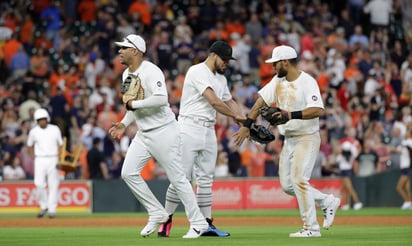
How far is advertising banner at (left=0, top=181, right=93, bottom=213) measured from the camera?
84.7 feet

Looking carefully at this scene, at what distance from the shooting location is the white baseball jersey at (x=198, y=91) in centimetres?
1459

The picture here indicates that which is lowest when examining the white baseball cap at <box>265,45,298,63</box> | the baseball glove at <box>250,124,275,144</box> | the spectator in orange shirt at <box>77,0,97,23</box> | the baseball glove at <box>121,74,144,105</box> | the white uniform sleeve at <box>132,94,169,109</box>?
the baseball glove at <box>250,124,275,144</box>

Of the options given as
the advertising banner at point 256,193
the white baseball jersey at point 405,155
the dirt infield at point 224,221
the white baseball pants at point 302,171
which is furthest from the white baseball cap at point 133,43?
the white baseball jersey at point 405,155

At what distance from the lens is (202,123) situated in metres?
14.8

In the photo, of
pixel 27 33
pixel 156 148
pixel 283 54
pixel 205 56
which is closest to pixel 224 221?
pixel 156 148

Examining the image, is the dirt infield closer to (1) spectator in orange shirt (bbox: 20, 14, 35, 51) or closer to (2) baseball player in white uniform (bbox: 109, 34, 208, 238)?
(2) baseball player in white uniform (bbox: 109, 34, 208, 238)

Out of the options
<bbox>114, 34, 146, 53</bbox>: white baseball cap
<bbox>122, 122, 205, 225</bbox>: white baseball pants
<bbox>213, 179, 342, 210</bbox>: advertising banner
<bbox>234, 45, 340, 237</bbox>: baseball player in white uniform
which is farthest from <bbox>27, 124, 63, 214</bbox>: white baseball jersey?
<bbox>234, 45, 340, 237</bbox>: baseball player in white uniform

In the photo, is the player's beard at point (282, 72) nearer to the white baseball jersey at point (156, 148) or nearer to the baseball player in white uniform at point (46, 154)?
the white baseball jersey at point (156, 148)

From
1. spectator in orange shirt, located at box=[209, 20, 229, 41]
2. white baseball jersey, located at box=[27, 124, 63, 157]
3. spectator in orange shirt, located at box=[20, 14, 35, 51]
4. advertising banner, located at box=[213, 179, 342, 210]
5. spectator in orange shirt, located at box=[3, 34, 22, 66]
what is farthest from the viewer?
spectator in orange shirt, located at box=[209, 20, 229, 41]

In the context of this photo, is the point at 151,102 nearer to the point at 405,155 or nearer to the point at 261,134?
the point at 261,134

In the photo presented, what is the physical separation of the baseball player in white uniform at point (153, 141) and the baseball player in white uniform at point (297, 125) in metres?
0.91

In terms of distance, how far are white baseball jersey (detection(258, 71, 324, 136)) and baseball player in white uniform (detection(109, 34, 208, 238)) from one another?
1.40m

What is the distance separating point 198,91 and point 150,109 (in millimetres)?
786

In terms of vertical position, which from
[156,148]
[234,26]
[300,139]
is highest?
[234,26]
